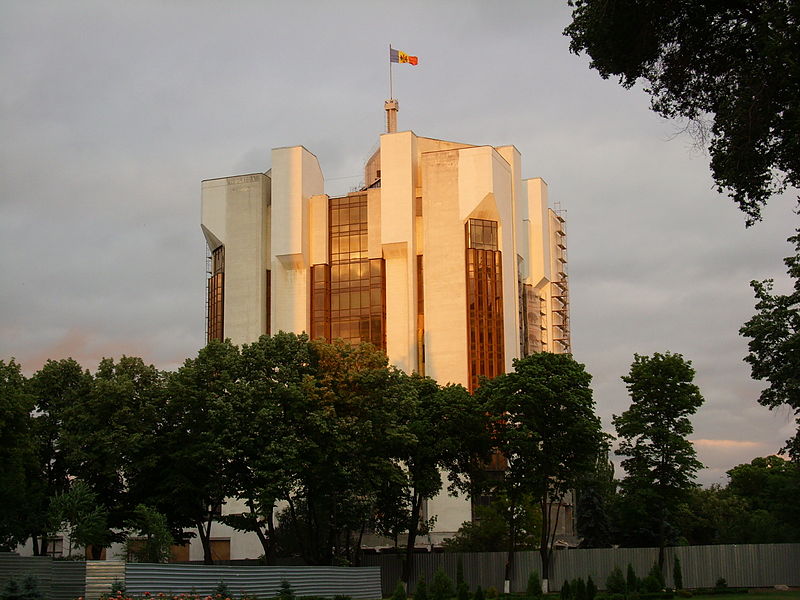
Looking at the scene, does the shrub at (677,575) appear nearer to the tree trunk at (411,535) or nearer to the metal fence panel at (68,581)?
the tree trunk at (411,535)

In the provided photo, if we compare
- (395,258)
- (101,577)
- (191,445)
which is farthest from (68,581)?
(395,258)

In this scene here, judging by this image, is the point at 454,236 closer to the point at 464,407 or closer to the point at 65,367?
the point at 464,407

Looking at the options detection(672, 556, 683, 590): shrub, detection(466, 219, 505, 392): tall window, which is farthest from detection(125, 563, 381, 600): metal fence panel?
detection(466, 219, 505, 392): tall window

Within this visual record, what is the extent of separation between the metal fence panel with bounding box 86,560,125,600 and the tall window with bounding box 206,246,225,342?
184ft

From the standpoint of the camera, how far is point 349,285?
3216 inches

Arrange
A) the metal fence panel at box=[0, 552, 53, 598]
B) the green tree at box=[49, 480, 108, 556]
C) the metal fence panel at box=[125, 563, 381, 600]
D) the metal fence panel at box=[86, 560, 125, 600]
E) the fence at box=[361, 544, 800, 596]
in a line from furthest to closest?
the fence at box=[361, 544, 800, 596] < the green tree at box=[49, 480, 108, 556] < the metal fence panel at box=[0, 552, 53, 598] < the metal fence panel at box=[125, 563, 381, 600] < the metal fence panel at box=[86, 560, 125, 600]

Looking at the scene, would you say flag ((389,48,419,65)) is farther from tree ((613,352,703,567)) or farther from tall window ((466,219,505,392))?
tree ((613,352,703,567))

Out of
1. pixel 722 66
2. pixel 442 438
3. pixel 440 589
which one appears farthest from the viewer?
pixel 442 438

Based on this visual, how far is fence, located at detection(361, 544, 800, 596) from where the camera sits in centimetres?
5497

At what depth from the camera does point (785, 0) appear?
70.1ft

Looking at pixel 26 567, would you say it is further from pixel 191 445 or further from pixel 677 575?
pixel 677 575

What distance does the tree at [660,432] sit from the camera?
5262 centimetres

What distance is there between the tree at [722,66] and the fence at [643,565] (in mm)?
35625

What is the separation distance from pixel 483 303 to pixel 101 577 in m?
51.2
